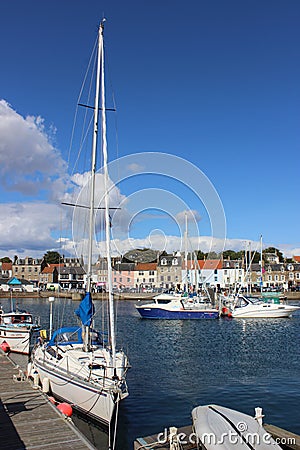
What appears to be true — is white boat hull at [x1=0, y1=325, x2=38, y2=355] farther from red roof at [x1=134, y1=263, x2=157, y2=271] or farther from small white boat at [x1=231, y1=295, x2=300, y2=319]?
red roof at [x1=134, y1=263, x2=157, y2=271]

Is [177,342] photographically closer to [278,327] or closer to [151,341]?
[151,341]

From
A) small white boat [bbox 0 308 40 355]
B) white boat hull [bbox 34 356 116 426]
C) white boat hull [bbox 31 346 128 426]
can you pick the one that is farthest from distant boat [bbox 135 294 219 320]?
white boat hull [bbox 34 356 116 426]

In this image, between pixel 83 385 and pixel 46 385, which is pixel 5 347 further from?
pixel 83 385

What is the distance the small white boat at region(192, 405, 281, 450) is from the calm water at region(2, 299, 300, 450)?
7697 millimetres

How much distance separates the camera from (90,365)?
62.2ft

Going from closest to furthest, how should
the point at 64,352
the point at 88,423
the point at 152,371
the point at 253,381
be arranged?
the point at 88,423
the point at 64,352
the point at 253,381
the point at 152,371

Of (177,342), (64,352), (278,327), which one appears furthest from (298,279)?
(64,352)

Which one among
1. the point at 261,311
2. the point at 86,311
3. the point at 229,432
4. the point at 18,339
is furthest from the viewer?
the point at 261,311

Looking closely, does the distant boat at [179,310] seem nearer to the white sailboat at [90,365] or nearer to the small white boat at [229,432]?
the white sailboat at [90,365]

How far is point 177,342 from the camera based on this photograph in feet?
144

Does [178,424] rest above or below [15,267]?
below

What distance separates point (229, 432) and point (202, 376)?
1924cm

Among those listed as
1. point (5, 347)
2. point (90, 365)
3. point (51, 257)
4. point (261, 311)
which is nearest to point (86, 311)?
point (90, 365)

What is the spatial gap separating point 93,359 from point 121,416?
117 inches
